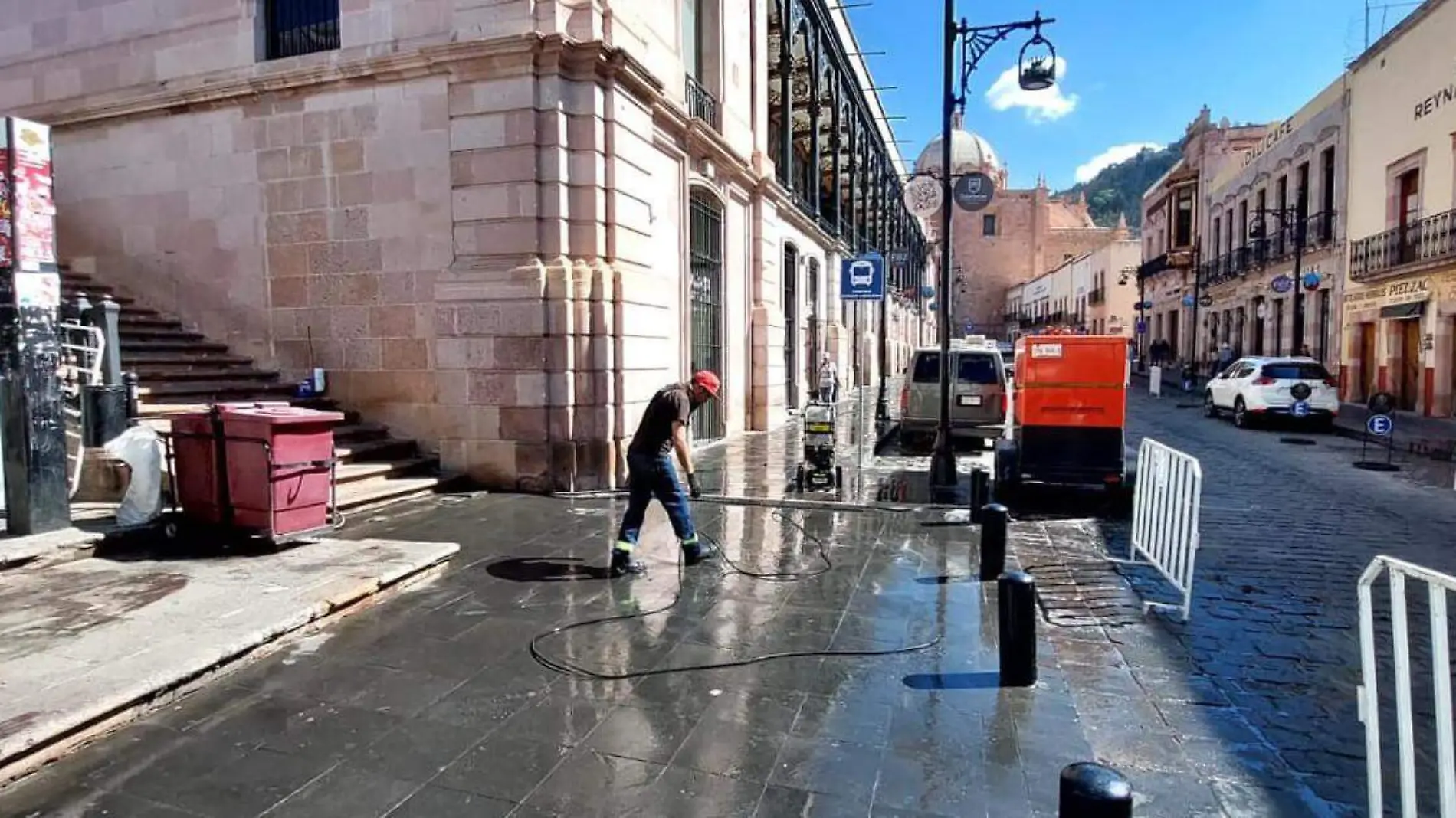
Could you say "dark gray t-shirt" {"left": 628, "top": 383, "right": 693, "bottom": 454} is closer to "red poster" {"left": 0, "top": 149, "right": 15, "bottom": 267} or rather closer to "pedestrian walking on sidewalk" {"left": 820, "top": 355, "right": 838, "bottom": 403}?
"red poster" {"left": 0, "top": 149, "right": 15, "bottom": 267}

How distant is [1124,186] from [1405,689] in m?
137

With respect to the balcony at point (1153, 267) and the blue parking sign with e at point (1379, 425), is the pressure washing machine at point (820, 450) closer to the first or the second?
the blue parking sign with e at point (1379, 425)

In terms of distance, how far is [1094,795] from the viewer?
87.3 inches

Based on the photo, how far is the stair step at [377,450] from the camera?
9.36 m

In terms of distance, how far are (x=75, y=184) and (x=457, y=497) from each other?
8.17 metres

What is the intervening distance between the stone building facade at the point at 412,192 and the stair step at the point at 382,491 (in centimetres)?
67

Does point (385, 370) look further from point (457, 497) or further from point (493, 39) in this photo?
point (493, 39)

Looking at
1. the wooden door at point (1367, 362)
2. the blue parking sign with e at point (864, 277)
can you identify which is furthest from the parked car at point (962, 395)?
the wooden door at point (1367, 362)

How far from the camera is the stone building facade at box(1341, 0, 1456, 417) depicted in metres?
19.9

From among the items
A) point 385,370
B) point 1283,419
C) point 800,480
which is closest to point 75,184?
Result: point 385,370

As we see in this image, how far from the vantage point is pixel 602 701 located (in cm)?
410

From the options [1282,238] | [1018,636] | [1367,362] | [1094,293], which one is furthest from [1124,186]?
[1018,636]

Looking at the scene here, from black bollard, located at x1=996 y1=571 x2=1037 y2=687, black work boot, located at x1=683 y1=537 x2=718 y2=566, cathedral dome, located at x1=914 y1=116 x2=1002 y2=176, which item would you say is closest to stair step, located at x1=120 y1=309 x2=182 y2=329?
black work boot, located at x1=683 y1=537 x2=718 y2=566

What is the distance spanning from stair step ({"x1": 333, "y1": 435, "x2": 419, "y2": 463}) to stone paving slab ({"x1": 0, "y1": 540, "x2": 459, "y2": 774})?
2.65m
